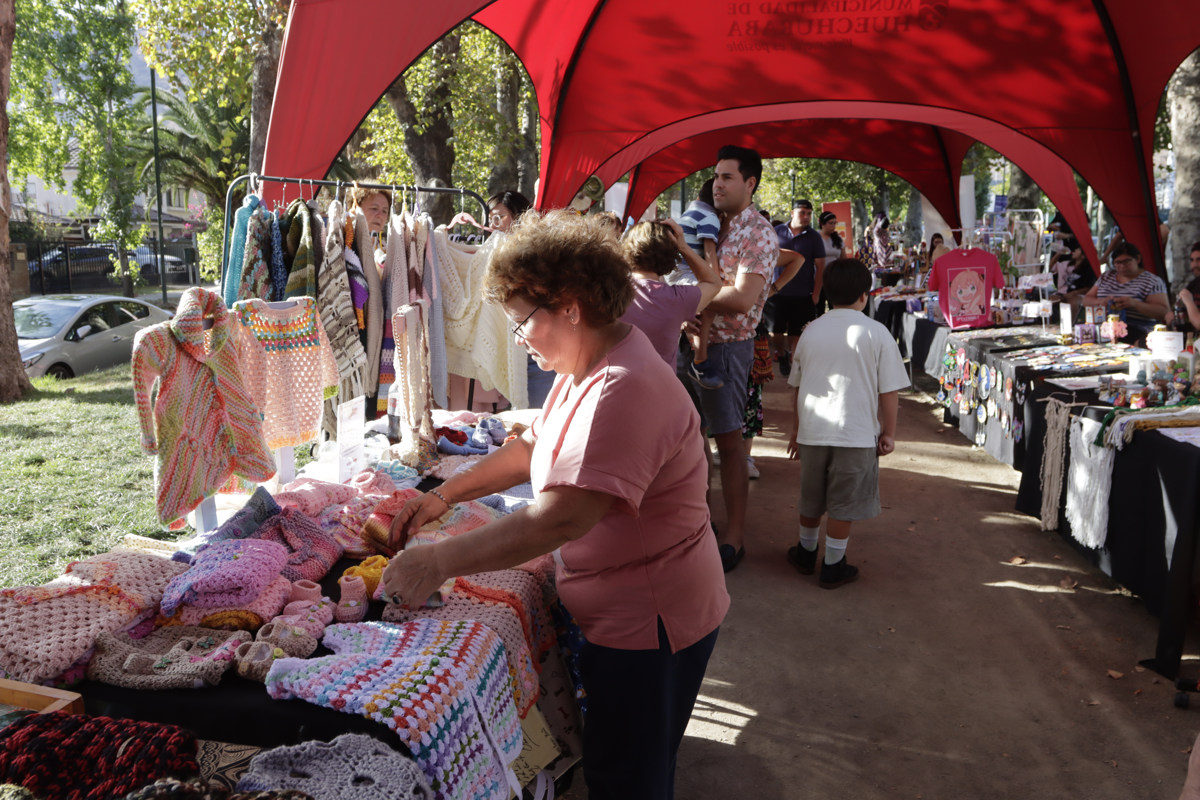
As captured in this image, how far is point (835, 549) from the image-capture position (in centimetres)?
440

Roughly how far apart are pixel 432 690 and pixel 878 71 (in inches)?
287

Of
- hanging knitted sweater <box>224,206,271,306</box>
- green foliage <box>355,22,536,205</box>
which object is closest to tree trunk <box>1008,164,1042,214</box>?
green foliage <box>355,22,536,205</box>

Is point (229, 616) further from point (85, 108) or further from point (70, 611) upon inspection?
point (85, 108)

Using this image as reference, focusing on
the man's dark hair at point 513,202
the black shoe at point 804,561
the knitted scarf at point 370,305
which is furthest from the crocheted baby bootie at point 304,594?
the man's dark hair at point 513,202

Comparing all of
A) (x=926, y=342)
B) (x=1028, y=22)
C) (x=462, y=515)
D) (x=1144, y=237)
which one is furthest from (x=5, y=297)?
(x=1144, y=237)

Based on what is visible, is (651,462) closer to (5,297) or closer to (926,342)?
(926,342)

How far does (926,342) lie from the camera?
8391 mm

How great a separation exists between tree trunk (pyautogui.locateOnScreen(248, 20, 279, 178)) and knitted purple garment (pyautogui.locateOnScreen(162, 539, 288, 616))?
832 cm

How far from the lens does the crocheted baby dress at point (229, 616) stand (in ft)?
6.66

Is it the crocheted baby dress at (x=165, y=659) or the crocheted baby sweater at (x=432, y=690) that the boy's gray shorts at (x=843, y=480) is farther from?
the crocheted baby dress at (x=165, y=659)

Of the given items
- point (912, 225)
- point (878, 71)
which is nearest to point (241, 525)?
point (878, 71)

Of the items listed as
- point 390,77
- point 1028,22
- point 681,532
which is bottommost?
point 681,532

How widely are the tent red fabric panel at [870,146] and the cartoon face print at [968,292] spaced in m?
4.61

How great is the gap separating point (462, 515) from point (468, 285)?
1.83 metres
